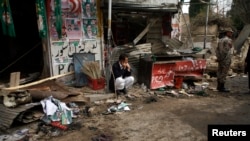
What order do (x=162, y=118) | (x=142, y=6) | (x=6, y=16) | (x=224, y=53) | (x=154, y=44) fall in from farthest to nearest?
(x=154, y=44) < (x=142, y=6) < (x=224, y=53) < (x=6, y=16) < (x=162, y=118)

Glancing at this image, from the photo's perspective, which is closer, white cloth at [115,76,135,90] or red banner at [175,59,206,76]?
white cloth at [115,76,135,90]

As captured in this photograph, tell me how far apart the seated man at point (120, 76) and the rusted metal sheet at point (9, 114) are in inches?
103

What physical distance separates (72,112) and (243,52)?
10353 millimetres

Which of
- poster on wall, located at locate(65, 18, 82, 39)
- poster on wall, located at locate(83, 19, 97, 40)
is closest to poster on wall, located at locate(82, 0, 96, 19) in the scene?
poster on wall, located at locate(83, 19, 97, 40)

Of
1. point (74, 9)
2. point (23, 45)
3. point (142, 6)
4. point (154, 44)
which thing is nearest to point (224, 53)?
point (154, 44)

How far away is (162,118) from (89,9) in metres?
4.43

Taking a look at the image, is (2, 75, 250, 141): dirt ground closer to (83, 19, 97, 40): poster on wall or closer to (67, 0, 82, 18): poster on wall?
(83, 19, 97, 40): poster on wall

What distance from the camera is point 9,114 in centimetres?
535

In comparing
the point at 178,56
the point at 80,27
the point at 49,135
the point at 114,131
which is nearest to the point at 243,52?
the point at 178,56

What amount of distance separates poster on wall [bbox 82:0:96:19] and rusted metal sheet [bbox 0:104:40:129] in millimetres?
3859

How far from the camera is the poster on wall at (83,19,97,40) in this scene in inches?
329

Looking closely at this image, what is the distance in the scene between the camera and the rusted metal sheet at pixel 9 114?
17.2ft

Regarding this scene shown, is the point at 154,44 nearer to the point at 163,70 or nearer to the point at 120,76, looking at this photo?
the point at 163,70

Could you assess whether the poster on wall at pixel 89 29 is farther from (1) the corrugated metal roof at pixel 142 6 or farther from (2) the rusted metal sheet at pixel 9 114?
(2) the rusted metal sheet at pixel 9 114
